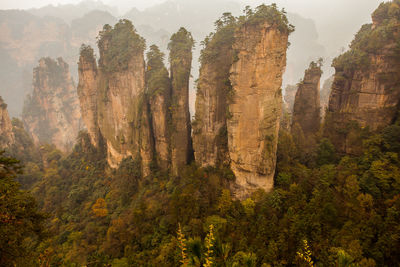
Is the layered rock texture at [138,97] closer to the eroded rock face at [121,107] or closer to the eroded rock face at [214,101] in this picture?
the eroded rock face at [121,107]

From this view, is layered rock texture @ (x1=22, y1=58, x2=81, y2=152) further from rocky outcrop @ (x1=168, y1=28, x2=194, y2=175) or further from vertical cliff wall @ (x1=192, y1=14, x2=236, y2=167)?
vertical cliff wall @ (x1=192, y1=14, x2=236, y2=167)

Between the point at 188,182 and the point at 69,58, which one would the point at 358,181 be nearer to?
the point at 188,182

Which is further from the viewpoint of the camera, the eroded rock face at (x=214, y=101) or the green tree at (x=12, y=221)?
the eroded rock face at (x=214, y=101)

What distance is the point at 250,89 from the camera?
17.2 metres

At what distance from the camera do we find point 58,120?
219ft

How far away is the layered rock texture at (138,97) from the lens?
23.8 meters

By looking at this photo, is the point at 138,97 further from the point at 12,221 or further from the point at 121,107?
the point at 12,221

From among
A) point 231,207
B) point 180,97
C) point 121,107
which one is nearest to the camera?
point 231,207

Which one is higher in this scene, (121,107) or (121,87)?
(121,87)

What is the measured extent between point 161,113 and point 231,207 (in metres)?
13.3

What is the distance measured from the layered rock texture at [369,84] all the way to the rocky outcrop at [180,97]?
15606 mm

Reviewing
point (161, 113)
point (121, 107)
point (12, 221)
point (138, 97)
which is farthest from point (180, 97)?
point (12, 221)

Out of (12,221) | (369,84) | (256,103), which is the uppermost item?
(369,84)

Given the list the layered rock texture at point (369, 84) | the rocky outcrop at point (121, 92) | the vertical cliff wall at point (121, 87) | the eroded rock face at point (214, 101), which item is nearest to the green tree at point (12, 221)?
the eroded rock face at point (214, 101)
